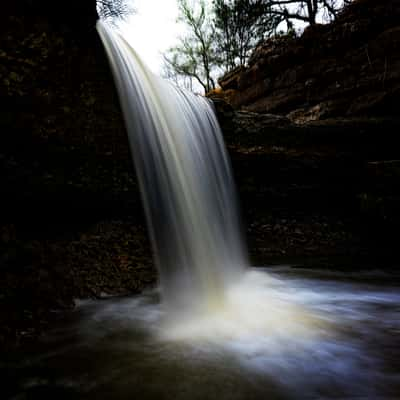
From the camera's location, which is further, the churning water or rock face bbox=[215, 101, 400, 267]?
rock face bbox=[215, 101, 400, 267]

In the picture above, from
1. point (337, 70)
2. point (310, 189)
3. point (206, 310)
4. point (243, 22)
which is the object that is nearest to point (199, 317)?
point (206, 310)

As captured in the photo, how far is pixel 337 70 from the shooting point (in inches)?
309

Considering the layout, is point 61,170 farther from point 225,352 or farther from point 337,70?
point 337,70

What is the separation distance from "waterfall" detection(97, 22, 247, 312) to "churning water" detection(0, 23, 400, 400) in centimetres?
2

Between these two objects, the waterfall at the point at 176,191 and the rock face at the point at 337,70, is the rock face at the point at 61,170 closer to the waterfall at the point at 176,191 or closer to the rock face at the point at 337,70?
the waterfall at the point at 176,191

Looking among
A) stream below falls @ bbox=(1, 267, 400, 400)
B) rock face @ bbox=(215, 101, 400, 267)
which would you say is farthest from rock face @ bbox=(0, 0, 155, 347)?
rock face @ bbox=(215, 101, 400, 267)

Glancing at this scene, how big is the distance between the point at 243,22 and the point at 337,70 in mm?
6032

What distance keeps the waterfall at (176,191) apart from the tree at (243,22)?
949cm

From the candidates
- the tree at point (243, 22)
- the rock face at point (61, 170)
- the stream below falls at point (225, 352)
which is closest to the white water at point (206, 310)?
the stream below falls at point (225, 352)

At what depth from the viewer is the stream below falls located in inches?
60.3

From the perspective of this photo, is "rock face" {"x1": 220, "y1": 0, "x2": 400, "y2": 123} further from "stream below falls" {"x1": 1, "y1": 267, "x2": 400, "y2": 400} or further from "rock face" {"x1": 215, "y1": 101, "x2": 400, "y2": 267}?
"stream below falls" {"x1": 1, "y1": 267, "x2": 400, "y2": 400}

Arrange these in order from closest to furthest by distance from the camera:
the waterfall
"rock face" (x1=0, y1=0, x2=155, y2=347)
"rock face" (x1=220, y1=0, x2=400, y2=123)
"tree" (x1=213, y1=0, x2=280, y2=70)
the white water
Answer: the white water < "rock face" (x1=0, y1=0, x2=155, y2=347) < the waterfall < "rock face" (x1=220, y1=0, x2=400, y2=123) < "tree" (x1=213, y1=0, x2=280, y2=70)

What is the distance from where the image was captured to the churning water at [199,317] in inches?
62.6

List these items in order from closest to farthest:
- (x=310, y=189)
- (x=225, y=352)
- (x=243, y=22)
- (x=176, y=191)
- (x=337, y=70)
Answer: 1. (x=225, y=352)
2. (x=176, y=191)
3. (x=310, y=189)
4. (x=337, y=70)
5. (x=243, y=22)
